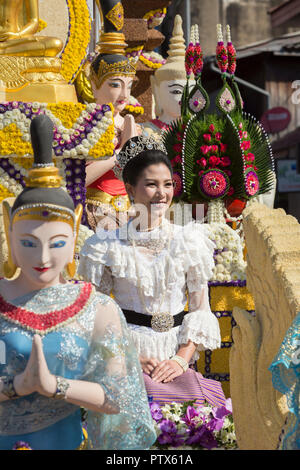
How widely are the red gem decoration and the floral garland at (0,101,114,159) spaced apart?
6.42ft

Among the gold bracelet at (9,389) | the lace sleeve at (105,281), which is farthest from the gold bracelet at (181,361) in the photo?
the gold bracelet at (9,389)

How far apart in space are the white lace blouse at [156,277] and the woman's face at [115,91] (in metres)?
2.36

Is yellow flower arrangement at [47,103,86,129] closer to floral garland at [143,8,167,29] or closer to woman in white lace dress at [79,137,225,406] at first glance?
woman in white lace dress at [79,137,225,406]

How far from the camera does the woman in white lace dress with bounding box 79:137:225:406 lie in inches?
142

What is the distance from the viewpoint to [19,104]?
14.4 feet

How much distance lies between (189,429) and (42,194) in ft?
4.67

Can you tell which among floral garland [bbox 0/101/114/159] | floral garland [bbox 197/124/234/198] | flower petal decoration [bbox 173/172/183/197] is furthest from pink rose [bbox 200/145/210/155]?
floral garland [bbox 0/101/114/159]

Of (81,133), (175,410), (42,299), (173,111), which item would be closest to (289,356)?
(42,299)

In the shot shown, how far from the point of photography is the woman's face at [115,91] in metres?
5.88

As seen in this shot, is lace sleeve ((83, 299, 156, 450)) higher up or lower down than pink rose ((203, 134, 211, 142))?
lower down

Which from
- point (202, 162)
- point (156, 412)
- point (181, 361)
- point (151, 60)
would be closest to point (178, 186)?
point (202, 162)

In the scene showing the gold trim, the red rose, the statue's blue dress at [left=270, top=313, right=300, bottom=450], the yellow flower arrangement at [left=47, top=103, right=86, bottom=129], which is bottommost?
the statue's blue dress at [left=270, top=313, right=300, bottom=450]

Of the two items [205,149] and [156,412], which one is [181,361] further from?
[205,149]

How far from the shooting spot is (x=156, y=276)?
3.66 meters
